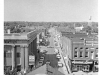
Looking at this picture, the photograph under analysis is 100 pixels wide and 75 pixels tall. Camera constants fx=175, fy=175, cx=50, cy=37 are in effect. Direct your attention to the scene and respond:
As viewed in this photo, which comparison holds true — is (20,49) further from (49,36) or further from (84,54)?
(84,54)

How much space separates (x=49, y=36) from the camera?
5941mm

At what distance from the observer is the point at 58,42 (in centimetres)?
595

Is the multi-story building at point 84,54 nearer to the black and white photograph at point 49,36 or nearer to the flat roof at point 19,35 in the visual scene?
the black and white photograph at point 49,36

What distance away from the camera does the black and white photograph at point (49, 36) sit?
5680mm

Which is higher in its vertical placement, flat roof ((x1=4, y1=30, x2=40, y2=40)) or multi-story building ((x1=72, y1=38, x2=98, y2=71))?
flat roof ((x1=4, y1=30, x2=40, y2=40))

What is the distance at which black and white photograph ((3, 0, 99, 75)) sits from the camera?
5.68 m

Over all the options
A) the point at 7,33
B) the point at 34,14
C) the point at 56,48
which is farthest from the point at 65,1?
the point at 7,33

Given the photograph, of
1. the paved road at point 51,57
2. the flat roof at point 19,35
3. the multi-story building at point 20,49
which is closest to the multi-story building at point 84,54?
the paved road at point 51,57

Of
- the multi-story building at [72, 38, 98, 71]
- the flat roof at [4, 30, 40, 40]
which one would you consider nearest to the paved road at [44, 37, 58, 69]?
the multi-story building at [72, 38, 98, 71]

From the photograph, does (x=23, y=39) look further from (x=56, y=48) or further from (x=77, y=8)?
(x=77, y=8)

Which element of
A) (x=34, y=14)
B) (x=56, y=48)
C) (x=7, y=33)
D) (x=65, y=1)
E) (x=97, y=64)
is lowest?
(x=97, y=64)

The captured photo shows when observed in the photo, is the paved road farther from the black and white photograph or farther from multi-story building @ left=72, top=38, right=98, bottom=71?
multi-story building @ left=72, top=38, right=98, bottom=71

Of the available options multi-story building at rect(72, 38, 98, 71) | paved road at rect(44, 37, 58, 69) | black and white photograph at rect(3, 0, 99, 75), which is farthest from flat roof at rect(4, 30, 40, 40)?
multi-story building at rect(72, 38, 98, 71)

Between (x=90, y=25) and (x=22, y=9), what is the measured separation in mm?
2321
